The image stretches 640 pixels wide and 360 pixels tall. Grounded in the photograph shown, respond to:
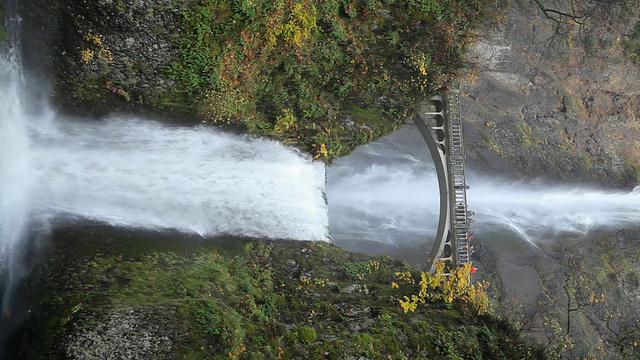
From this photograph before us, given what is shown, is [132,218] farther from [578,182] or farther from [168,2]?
[578,182]

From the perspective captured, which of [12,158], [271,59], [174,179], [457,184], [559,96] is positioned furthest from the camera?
[559,96]

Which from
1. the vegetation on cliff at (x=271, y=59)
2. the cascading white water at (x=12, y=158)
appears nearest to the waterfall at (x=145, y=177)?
the cascading white water at (x=12, y=158)

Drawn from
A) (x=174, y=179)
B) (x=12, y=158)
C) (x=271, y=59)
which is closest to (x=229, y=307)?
(x=174, y=179)

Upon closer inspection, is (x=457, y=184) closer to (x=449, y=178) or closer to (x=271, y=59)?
(x=449, y=178)

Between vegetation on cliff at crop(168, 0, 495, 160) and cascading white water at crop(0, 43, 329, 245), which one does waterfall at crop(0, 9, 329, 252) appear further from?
vegetation on cliff at crop(168, 0, 495, 160)

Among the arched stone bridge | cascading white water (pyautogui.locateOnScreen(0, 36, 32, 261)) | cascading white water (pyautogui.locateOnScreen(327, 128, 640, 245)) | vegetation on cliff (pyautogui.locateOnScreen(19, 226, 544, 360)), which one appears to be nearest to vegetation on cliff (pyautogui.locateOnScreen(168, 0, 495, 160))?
the arched stone bridge
